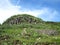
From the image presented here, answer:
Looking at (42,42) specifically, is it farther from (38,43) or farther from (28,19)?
(28,19)

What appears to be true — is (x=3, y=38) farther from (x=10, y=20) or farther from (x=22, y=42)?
(x=10, y=20)

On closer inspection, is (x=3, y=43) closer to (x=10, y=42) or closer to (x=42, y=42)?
(x=10, y=42)

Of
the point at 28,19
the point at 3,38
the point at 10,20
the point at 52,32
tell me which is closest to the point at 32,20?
the point at 28,19

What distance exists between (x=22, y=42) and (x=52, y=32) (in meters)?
31.1

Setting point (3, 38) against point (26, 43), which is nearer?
point (26, 43)

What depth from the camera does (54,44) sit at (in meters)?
73.9

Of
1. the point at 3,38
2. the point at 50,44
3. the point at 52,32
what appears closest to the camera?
the point at 50,44

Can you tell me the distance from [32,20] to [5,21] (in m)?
16.0

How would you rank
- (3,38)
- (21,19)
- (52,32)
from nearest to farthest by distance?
(3,38) < (52,32) < (21,19)

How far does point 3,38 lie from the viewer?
82938mm

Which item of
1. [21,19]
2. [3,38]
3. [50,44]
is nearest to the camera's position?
[50,44]

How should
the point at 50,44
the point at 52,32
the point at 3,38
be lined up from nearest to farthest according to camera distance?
the point at 50,44 < the point at 3,38 < the point at 52,32

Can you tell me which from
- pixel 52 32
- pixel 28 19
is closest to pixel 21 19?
pixel 28 19

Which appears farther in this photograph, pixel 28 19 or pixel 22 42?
pixel 28 19
